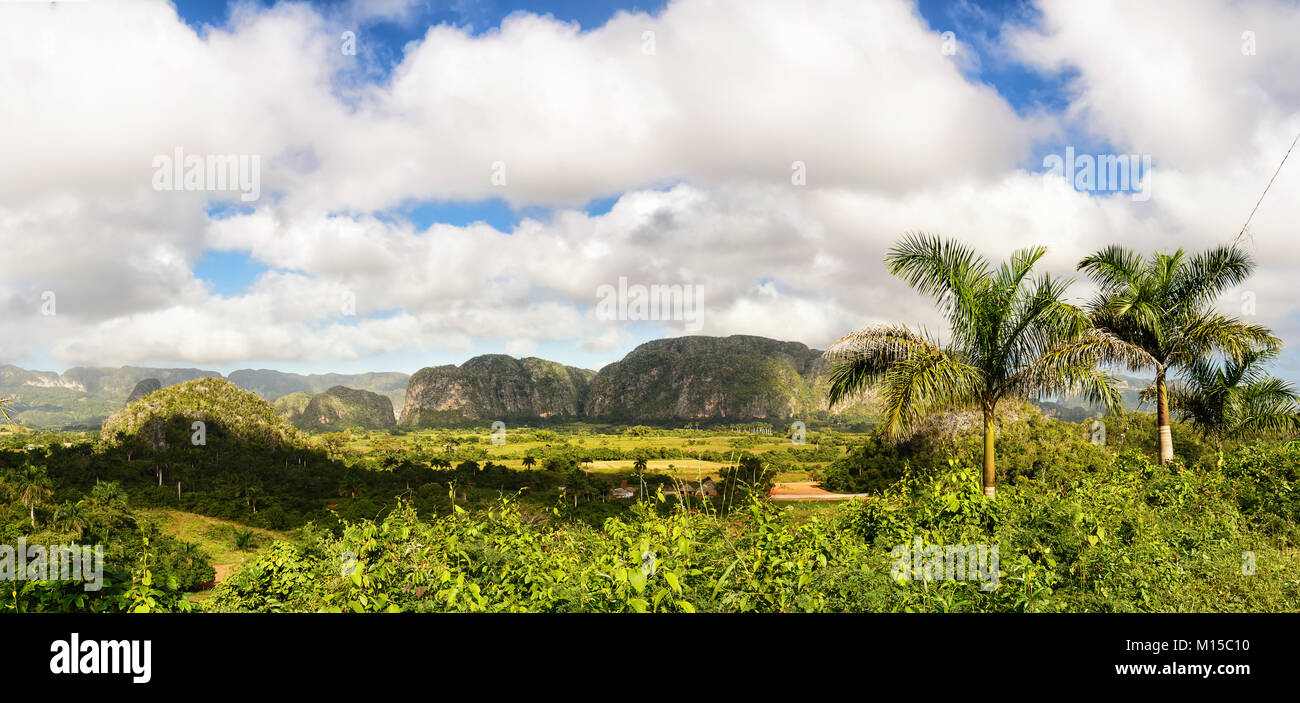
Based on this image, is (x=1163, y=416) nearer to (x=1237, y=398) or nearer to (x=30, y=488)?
(x=1237, y=398)

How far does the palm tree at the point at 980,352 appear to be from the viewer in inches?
407

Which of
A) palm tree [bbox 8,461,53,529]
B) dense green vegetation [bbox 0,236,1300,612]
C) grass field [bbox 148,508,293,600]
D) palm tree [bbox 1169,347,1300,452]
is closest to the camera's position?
dense green vegetation [bbox 0,236,1300,612]

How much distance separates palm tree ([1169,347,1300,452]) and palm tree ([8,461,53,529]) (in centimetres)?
5025

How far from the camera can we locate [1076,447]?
112ft

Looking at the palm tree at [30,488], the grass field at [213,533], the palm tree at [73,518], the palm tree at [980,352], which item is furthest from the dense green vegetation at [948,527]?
the grass field at [213,533]

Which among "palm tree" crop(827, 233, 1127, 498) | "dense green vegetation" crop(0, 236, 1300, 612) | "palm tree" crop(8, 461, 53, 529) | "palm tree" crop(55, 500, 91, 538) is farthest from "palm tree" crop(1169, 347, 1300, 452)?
"palm tree" crop(8, 461, 53, 529)

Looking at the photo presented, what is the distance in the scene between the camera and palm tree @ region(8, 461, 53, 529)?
36.0 meters

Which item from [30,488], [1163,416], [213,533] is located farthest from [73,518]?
[1163,416]

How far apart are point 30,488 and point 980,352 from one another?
54023mm

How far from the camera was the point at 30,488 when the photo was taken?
38.1 meters

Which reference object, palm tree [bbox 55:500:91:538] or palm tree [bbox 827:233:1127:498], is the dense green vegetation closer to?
palm tree [bbox 827:233:1127:498]
